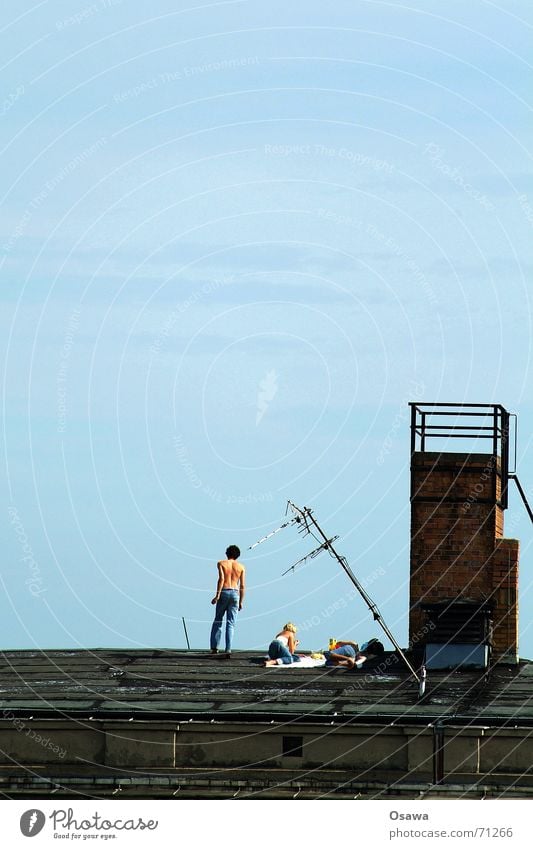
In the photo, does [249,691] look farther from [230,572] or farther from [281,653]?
[230,572]

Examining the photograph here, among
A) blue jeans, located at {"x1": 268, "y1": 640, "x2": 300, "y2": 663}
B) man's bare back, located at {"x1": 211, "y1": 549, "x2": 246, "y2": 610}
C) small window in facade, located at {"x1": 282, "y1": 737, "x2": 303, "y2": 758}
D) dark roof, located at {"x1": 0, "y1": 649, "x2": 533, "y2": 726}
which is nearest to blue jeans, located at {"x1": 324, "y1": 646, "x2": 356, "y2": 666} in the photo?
dark roof, located at {"x1": 0, "y1": 649, "x2": 533, "y2": 726}

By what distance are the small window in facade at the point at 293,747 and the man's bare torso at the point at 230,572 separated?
171 inches

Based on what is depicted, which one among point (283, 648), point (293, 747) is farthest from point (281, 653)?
point (293, 747)

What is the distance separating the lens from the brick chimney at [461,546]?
2892cm

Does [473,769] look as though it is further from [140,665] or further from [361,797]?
[140,665]

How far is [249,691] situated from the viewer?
26719 millimetres

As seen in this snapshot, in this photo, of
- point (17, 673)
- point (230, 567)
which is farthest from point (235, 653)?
point (17, 673)

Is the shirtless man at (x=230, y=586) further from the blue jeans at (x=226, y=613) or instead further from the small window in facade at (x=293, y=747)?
the small window in facade at (x=293, y=747)

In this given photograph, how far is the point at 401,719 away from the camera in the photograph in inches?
994

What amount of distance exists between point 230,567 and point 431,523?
322cm

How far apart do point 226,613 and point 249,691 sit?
10.1ft

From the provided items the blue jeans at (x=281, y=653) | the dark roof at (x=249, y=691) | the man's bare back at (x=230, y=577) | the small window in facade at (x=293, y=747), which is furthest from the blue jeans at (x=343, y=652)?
the small window in facade at (x=293, y=747)

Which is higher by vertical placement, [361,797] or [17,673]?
[17,673]
